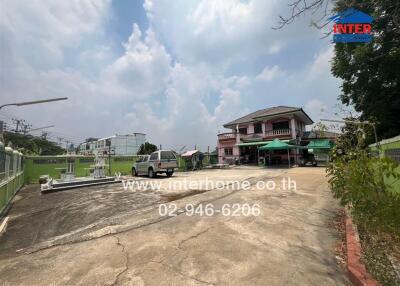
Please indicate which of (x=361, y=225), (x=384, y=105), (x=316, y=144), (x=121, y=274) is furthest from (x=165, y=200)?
(x=316, y=144)

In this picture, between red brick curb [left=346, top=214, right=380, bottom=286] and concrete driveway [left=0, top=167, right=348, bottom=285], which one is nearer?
red brick curb [left=346, top=214, right=380, bottom=286]

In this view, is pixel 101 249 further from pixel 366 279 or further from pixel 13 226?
pixel 366 279

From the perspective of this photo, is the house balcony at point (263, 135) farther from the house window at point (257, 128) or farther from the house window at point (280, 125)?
the house window at point (280, 125)

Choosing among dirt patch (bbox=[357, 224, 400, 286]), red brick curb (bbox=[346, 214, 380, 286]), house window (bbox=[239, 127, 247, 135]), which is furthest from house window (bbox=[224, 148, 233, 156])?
red brick curb (bbox=[346, 214, 380, 286])

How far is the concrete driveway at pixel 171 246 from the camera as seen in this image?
9.41 ft

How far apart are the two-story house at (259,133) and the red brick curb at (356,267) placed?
2369cm

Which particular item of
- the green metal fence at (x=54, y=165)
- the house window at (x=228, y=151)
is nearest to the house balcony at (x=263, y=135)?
the house window at (x=228, y=151)

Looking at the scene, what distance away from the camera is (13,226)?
5414 millimetres

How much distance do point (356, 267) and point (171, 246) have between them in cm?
279

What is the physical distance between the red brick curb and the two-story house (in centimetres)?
2369

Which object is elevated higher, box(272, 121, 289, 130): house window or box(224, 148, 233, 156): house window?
box(272, 121, 289, 130): house window

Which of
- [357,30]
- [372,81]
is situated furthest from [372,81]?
[357,30]

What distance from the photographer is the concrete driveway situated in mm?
2869

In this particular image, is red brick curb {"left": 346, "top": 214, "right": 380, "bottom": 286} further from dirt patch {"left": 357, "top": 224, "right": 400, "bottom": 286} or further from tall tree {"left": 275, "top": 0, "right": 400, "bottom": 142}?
tall tree {"left": 275, "top": 0, "right": 400, "bottom": 142}
